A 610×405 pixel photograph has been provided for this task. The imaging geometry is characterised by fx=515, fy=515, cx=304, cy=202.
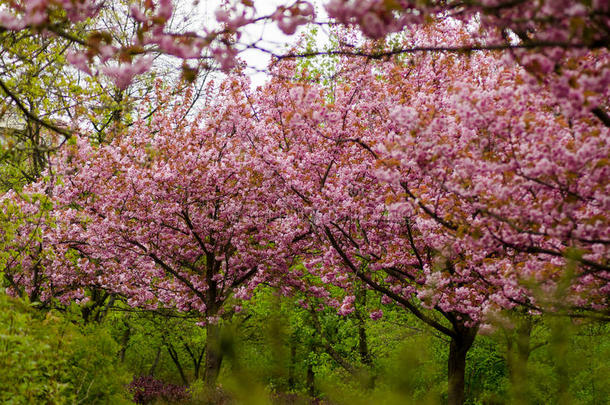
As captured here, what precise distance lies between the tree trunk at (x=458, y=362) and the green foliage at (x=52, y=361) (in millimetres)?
6031

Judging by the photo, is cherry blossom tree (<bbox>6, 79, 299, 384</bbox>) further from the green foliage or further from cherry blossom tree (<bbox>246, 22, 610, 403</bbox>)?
the green foliage

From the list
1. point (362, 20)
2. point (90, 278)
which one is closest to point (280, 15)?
point (362, 20)

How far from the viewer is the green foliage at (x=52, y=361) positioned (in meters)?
4.96

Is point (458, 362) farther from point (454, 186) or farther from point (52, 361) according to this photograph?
point (52, 361)

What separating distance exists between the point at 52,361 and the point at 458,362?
730cm

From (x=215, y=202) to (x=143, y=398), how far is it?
28.6 feet

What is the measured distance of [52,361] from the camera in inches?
245

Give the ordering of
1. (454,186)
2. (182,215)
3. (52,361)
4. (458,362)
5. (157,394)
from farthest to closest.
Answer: (157,394), (182,215), (458,362), (52,361), (454,186)

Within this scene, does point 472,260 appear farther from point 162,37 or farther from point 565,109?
point 162,37

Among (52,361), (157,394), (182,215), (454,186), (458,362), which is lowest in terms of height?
(157,394)

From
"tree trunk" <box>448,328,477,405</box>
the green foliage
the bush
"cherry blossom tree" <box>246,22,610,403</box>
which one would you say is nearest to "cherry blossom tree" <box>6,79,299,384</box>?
"cherry blossom tree" <box>246,22,610,403</box>

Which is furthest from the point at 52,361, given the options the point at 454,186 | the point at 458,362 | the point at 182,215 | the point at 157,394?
the point at 157,394

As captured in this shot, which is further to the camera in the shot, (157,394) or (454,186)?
(157,394)

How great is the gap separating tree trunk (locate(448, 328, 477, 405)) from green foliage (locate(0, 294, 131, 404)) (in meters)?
6.03
